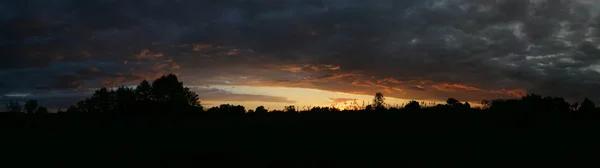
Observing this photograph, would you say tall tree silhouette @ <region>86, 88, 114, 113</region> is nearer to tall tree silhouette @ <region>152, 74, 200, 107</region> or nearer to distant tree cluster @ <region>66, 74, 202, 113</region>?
distant tree cluster @ <region>66, 74, 202, 113</region>

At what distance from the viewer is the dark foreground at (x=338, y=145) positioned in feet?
38.4

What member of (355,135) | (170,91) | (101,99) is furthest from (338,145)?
(101,99)

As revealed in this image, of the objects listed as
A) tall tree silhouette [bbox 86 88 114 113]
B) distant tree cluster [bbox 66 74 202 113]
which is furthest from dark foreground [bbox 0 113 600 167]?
tall tree silhouette [bbox 86 88 114 113]

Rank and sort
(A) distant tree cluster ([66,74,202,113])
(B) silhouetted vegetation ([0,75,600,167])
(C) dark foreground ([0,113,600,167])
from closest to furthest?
(C) dark foreground ([0,113,600,167]) < (B) silhouetted vegetation ([0,75,600,167]) < (A) distant tree cluster ([66,74,202,113])

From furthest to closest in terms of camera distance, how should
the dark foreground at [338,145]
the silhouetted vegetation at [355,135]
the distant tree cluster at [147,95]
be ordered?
1. the distant tree cluster at [147,95]
2. the silhouetted vegetation at [355,135]
3. the dark foreground at [338,145]

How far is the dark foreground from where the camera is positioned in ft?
38.4

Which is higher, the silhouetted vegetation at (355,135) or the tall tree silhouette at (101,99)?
the tall tree silhouette at (101,99)

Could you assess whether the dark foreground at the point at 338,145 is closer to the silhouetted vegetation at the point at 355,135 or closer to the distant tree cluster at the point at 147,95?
the silhouetted vegetation at the point at 355,135

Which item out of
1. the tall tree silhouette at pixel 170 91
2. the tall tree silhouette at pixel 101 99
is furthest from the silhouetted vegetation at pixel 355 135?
the tall tree silhouette at pixel 101 99

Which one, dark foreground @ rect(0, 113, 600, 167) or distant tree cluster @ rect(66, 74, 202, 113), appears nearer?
dark foreground @ rect(0, 113, 600, 167)

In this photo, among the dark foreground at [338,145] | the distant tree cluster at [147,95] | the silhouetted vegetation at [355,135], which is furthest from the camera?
the distant tree cluster at [147,95]

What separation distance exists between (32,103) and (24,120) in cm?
6435

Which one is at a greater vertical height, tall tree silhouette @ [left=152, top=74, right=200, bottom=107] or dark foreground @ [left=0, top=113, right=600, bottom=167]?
tall tree silhouette @ [left=152, top=74, right=200, bottom=107]

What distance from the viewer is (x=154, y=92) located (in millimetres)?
69625
